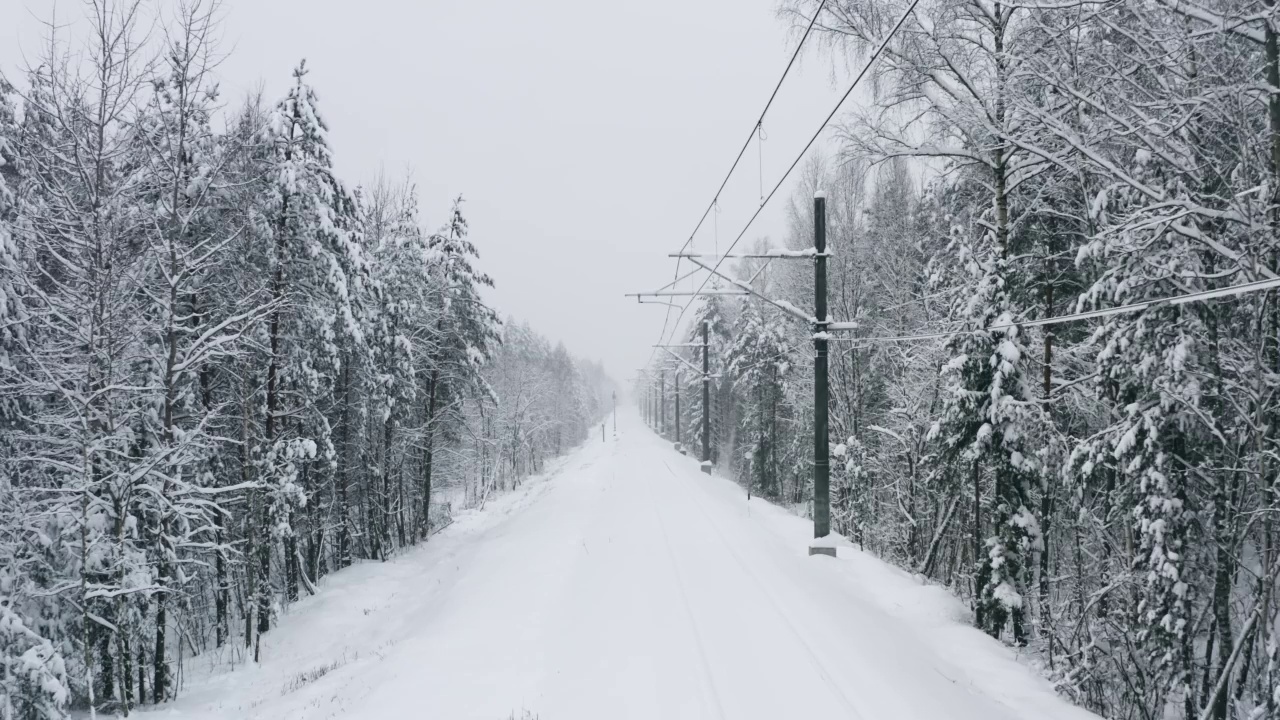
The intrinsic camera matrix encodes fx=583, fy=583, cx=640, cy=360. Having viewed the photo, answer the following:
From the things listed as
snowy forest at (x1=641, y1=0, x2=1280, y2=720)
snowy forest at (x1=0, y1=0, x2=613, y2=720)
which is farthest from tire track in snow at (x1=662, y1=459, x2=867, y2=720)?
snowy forest at (x1=0, y1=0, x2=613, y2=720)

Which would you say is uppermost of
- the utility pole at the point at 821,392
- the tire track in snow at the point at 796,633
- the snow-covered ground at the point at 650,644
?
the utility pole at the point at 821,392

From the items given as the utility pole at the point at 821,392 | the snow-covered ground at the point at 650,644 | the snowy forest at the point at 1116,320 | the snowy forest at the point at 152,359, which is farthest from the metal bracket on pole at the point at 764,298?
the snowy forest at the point at 152,359

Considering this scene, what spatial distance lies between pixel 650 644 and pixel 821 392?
6.15 meters

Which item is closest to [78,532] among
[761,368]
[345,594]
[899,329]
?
[345,594]

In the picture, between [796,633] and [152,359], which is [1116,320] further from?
[152,359]

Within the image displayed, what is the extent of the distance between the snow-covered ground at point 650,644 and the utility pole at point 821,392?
741mm

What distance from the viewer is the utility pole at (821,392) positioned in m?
11.1

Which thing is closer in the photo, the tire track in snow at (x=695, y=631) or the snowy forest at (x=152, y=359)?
the tire track in snow at (x=695, y=631)

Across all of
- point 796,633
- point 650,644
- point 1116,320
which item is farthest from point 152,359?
point 1116,320

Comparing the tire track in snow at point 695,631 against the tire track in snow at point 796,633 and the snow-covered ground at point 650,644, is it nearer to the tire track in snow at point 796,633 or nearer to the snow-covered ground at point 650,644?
the snow-covered ground at point 650,644

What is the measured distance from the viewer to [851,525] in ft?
69.7

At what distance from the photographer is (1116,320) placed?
7.21 metres

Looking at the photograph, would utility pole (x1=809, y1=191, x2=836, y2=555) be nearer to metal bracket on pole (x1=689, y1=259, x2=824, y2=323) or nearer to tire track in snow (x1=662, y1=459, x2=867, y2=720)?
metal bracket on pole (x1=689, y1=259, x2=824, y2=323)

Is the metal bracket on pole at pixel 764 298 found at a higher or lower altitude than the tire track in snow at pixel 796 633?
higher
